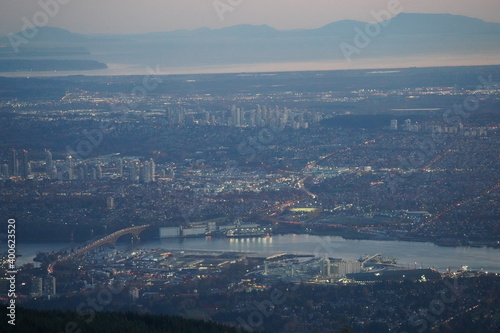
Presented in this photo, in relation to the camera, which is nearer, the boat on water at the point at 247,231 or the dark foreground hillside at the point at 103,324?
the dark foreground hillside at the point at 103,324

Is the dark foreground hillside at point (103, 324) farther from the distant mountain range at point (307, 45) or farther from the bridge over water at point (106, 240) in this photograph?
the distant mountain range at point (307, 45)

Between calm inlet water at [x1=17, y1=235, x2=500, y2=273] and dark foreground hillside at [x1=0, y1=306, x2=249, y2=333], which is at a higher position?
dark foreground hillside at [x1=0, y1=306, x2=249, y2=333]

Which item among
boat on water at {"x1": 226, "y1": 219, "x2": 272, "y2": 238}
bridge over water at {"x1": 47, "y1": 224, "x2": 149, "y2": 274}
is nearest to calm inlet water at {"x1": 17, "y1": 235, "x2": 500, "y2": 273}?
boat on water at {"x1": 226, "y1": 219, "x2": 272, "y2": 238}

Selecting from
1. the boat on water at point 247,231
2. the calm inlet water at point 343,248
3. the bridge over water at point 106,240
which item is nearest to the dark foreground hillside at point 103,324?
the bridge over water at point 106,240

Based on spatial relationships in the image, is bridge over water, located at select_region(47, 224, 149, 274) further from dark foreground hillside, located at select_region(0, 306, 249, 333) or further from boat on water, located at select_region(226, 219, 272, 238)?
dark foreground hillside, located at select_region(0, 306, 249, 333)

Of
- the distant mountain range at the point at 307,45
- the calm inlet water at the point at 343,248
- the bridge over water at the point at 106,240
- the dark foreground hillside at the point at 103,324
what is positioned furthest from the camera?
the distant mountain range at the point at 307,45

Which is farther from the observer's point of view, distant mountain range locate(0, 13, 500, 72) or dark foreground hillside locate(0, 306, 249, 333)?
distant mountain range locate(0, 13, 500, 72)

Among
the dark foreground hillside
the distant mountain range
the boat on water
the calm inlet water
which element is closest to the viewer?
the dark foreground hillside

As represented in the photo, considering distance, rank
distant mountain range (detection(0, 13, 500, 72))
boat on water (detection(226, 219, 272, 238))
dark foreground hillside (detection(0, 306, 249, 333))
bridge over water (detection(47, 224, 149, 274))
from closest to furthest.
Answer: dark foreground hillside (detection(0, 306, 249, 333)) < bridge over water (detection(47, 224, 149, 274)) < boat on water (detection(226, 219, 272, 238)) < distant mountain range (detection(0, 13, 500, 72))

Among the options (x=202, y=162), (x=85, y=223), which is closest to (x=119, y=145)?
(x=202, y=162)
